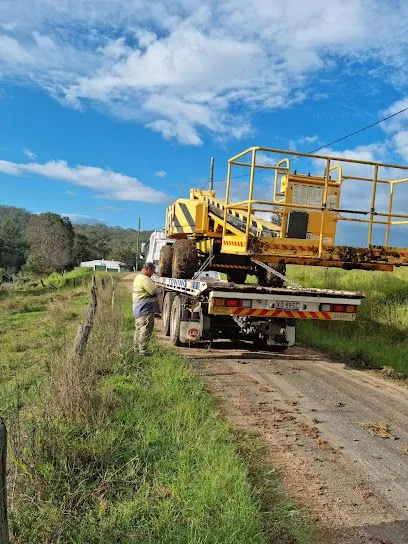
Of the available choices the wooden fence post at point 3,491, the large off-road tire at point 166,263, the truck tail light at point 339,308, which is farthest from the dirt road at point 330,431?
the large off-road tire at point 166,263

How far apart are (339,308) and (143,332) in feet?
10.8

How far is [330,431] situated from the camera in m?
5.10

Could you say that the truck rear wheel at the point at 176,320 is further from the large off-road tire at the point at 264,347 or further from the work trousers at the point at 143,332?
the large off-road tire at the point at 264,347

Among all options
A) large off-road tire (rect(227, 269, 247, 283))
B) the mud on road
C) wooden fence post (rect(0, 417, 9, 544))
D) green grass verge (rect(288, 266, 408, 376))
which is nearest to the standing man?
the mud on road

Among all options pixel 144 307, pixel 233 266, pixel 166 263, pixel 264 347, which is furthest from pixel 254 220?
pixel 166 263

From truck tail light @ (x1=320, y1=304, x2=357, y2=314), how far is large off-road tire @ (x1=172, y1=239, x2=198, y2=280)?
115 inches

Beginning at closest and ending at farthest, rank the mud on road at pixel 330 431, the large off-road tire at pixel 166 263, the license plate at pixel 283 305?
the mud on road at pixel 330 431 < the license plate at pixel 283 305 < the large off-road tire at pixel 166 263

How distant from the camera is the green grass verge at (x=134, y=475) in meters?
3.16

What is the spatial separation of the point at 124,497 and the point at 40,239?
2631 inches

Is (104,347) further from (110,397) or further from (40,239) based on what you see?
(40,239)

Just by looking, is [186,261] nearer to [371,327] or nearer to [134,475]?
[371,327]

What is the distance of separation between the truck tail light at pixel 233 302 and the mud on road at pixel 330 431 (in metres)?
A: 0.97

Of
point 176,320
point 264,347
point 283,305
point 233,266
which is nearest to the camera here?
point 283,305

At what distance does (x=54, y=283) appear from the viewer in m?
43.9
